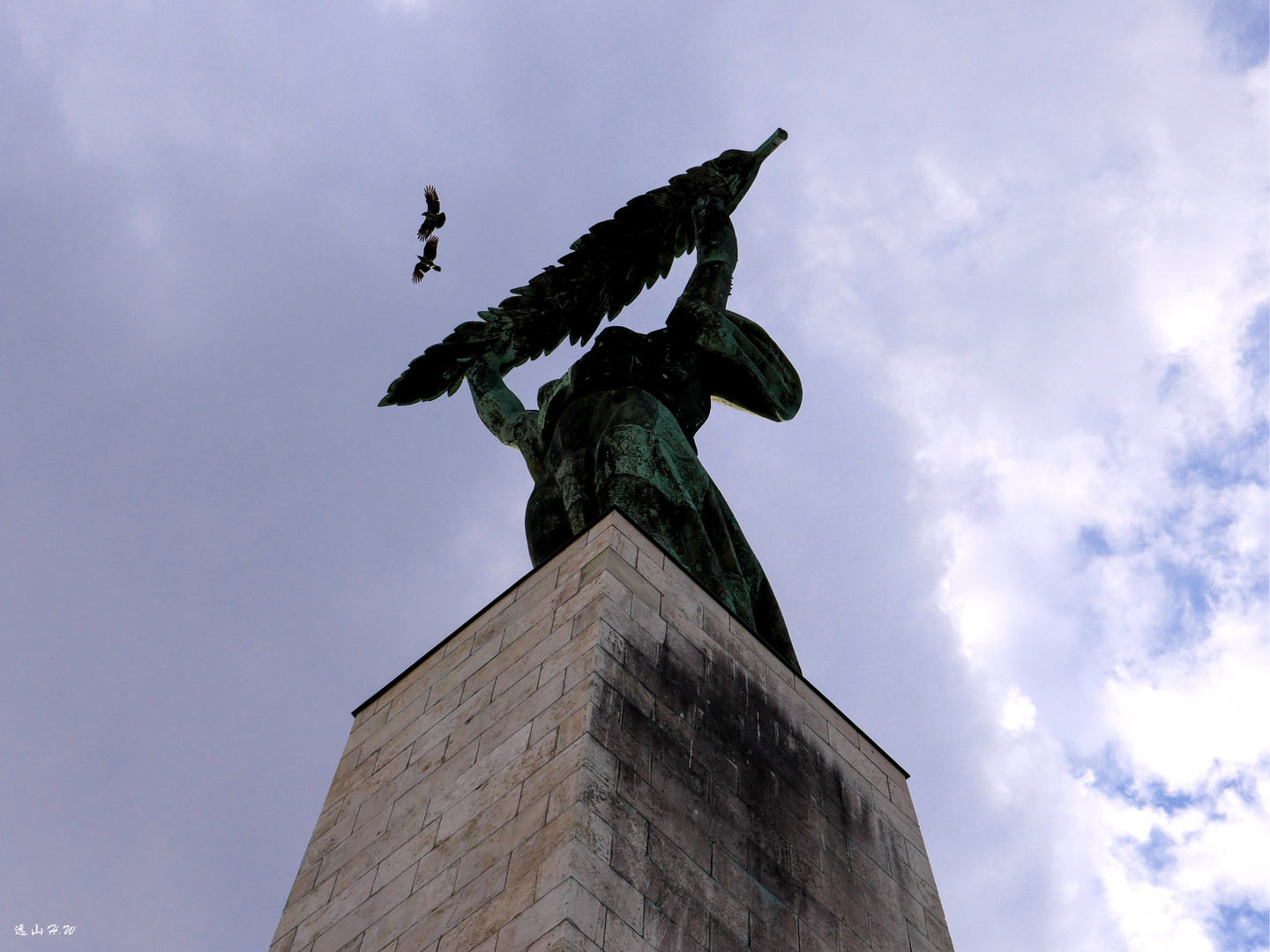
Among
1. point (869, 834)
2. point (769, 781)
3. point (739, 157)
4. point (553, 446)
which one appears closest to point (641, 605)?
point (769, 781)

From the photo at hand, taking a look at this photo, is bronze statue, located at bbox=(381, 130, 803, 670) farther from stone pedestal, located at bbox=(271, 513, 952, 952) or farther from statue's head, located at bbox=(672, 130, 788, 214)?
stone pedestal, located at bbox=(271, 513, 952, 952)

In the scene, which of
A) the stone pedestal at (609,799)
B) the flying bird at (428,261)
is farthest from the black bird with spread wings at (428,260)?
the stone pedestal at (609,799)

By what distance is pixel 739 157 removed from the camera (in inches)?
548

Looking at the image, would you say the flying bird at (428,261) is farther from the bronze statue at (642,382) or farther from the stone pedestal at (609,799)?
the stone pedestal at (609,799)

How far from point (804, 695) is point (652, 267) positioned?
579 cm

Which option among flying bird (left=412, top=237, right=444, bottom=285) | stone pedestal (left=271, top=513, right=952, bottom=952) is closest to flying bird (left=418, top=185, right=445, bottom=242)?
flying bird (left=412, top=237, right=444, bottom=285)

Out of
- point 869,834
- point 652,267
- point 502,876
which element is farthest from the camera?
point 652,267

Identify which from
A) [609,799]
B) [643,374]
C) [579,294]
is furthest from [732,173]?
[609,799]

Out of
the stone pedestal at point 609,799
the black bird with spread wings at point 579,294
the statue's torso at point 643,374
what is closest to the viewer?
the stone pedestal at point 609,799

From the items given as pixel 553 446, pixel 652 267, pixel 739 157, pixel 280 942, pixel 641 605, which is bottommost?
pixel 280 942

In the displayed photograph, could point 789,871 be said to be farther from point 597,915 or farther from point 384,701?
point 384,701

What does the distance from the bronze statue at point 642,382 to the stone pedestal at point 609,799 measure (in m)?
1.03

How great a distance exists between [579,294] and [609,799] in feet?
24.7

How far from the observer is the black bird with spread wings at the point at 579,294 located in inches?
508
